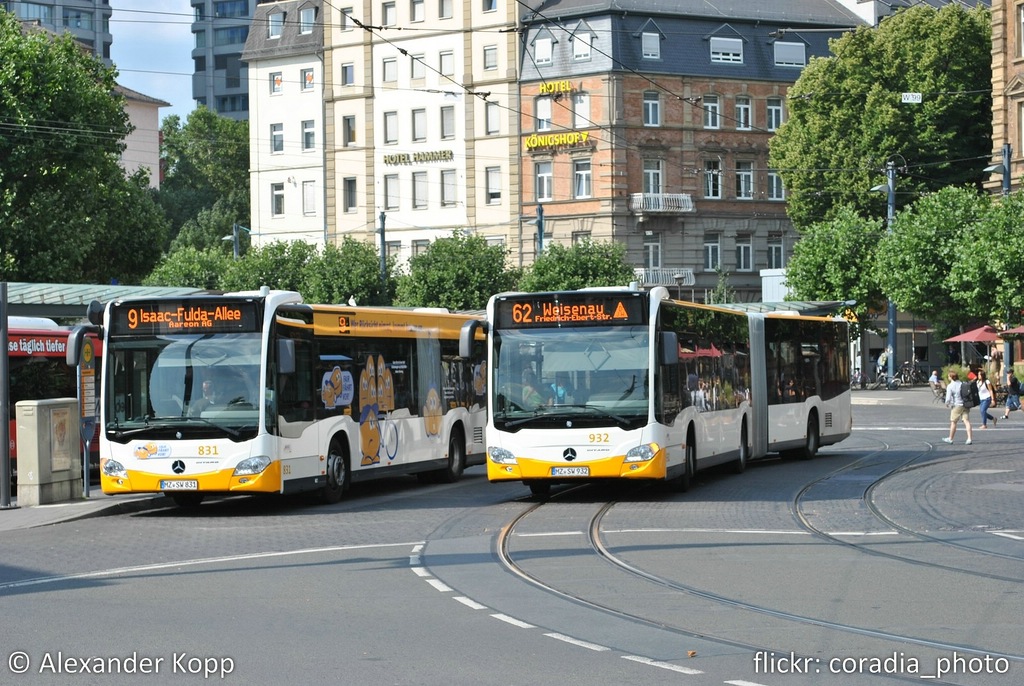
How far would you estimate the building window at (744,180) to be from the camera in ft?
240

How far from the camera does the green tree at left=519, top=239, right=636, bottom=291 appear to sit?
201 feet

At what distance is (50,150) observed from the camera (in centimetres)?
4697

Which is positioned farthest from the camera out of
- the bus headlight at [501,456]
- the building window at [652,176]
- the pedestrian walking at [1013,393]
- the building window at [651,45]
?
the building window at [652,176]

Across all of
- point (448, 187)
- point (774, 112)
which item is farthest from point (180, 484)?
point (774, 112)

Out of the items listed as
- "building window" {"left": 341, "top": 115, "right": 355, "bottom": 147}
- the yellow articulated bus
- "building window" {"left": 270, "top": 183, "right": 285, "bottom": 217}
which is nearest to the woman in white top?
the yellow articulated bus

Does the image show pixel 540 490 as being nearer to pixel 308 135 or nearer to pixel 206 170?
pixel 308 135

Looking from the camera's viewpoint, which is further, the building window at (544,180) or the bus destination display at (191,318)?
the building window at (544,180)

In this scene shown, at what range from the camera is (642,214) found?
230 ft

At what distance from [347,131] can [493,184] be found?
8.69 metres

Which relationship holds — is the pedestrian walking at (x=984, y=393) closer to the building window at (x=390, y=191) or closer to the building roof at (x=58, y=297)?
the building roof at (x=58, y=297)

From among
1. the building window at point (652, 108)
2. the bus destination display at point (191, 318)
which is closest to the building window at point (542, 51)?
the building window at point (652, 108)

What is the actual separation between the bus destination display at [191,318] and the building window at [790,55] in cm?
5815

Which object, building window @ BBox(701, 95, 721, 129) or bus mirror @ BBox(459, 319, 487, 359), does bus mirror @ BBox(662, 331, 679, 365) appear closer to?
bus mirror @ BBox(459, 319, 487, 359)

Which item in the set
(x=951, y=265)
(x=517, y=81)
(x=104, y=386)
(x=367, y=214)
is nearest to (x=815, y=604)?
(x=104, y=386)
